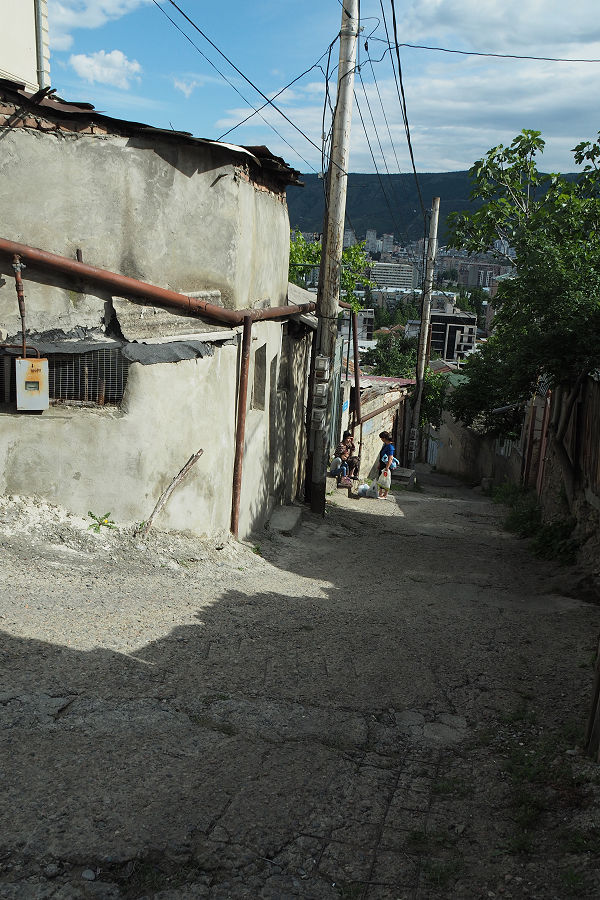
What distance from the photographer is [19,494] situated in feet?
24.1

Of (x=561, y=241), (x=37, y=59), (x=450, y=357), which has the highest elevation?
(x=37, y=59)

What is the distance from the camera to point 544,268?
9.64 m

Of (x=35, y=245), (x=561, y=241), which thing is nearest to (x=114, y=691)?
(x=35, y=245)

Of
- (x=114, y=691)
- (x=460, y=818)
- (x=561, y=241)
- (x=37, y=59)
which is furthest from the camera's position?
(x=37, y=59)

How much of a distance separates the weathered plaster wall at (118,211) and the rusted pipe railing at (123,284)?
0.63 ft

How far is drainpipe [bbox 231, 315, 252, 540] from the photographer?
8.59 metres

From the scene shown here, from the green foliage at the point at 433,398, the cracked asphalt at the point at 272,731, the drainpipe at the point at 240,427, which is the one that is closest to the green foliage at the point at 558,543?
the cracked asphalt at the point at 272,731

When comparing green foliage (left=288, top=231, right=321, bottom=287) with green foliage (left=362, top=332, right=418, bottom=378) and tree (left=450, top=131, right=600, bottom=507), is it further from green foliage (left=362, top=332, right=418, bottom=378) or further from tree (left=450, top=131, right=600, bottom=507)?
green foliage (left=362, top=332, right=418, bottom=378)

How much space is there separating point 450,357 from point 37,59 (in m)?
95.2

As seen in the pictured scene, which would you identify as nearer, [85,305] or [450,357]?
[85,305]

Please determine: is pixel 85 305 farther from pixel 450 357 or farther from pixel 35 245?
pixel 450 357

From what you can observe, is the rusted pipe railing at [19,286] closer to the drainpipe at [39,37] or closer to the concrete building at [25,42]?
the concrete building at [25,42]

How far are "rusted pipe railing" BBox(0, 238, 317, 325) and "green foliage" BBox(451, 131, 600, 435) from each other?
4024 mm

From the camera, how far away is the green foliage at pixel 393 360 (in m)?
49.2
